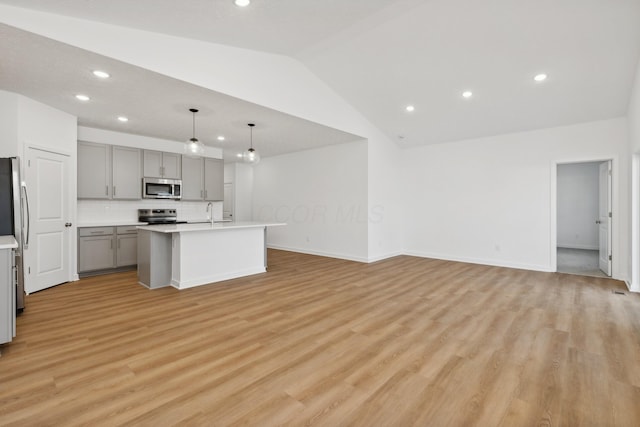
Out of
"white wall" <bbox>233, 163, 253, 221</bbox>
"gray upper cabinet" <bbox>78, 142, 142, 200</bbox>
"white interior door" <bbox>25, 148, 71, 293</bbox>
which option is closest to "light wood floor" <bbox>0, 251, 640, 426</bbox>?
"white interior door" <bbox>25, 148, 71, 293</bbox>

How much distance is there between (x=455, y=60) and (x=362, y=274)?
12.3 ft

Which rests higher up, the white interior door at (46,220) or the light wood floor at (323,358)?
the white interior door at (46,220)

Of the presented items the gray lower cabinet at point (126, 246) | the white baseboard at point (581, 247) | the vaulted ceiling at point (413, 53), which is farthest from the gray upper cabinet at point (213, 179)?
the white baseboard at point (581, 247)

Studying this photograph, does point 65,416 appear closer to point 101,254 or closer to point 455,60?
point 101,254

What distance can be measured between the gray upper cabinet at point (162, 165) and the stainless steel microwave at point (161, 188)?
0.11m

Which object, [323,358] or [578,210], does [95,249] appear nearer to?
[323,358]

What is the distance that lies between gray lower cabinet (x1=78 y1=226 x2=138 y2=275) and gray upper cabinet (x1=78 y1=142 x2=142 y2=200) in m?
0.73

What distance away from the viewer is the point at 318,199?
7.58m

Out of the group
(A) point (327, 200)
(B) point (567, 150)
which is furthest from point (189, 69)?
(B) point (567, 150)

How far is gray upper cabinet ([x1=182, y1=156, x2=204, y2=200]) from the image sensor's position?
6.80m

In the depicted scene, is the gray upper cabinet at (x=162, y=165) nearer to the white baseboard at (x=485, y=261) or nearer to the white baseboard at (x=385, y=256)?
the white baseboard at (x=385, y=256)

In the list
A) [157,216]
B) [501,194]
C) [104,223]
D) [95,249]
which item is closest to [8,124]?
[104,223]

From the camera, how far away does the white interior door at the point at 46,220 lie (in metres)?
4.15

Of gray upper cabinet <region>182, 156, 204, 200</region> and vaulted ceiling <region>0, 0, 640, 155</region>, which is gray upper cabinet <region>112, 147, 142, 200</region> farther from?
gray upper cabinet <region>182, 156, 204, 200</region>
